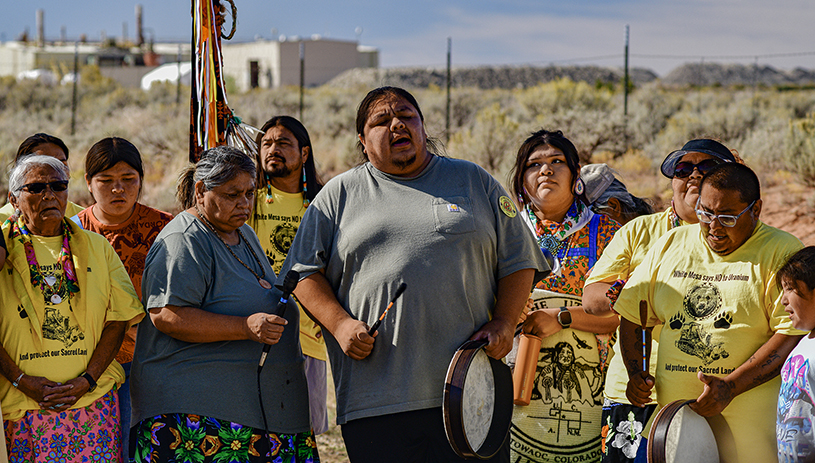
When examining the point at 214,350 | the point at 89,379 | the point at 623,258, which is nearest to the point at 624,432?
the point at 623,258

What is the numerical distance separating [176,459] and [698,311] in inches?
82.3

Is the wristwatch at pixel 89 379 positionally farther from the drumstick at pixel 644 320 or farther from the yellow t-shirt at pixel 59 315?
the drumstick at pixel 644 320

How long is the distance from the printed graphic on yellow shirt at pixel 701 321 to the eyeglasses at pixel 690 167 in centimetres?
61

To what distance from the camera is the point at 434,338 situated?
302 cm

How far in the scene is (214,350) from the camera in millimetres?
3229

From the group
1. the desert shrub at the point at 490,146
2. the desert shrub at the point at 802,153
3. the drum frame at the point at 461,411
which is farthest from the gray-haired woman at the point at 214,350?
the desert shrub at the point at 490,146

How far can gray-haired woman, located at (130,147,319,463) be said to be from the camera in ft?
10.3

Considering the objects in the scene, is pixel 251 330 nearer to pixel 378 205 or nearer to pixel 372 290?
pixel 372 290

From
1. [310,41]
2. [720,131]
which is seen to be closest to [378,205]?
[720,131]

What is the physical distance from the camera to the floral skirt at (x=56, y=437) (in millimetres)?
3270

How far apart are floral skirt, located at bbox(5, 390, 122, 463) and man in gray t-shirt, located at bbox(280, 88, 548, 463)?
1.07 meters

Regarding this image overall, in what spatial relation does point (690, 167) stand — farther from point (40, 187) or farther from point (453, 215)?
point (40, 187)

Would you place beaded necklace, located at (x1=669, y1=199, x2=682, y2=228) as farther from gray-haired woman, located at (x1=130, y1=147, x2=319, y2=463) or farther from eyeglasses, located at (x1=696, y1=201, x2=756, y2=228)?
gray-haired woman, located at (x1=130, y1=147, x2=319, y2=463)

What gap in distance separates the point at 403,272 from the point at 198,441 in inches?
41.7
